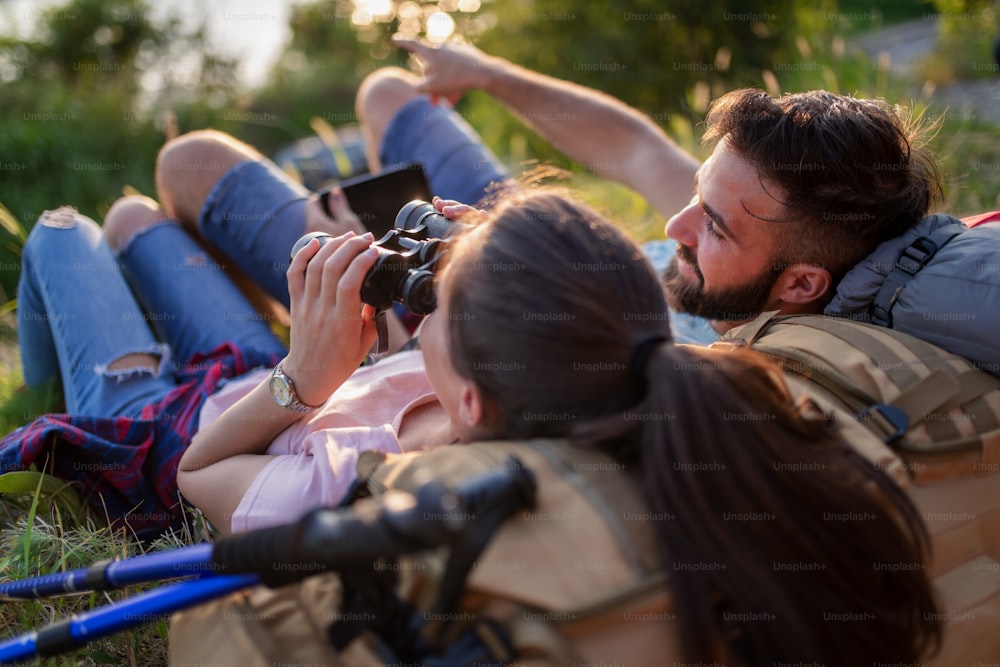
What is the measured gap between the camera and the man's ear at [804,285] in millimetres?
2494

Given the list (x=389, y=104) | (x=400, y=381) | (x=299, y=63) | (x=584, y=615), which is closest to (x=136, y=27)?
(x=299, y=63)

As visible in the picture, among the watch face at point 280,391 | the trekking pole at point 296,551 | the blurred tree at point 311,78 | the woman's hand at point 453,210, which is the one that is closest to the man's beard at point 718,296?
the woman's hand at point 453,210

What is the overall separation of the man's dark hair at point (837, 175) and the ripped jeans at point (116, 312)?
1869 millimetres

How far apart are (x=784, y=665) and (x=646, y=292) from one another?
27.2 inches

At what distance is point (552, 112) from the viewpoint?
406cm

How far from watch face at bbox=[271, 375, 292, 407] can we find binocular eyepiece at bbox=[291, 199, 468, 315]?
309 mm

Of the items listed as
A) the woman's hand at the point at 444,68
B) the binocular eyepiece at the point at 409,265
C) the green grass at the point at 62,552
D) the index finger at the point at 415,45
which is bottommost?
the green grass at the point at 62,552

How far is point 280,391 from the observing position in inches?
82.8

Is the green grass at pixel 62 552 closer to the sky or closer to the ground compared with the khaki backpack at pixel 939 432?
closer to the ground

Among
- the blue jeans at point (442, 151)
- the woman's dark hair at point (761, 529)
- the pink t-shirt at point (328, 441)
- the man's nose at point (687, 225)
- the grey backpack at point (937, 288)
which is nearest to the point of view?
the woman's dark hair at point (761, 529)

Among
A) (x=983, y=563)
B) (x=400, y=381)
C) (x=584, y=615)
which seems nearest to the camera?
(x=584, y=615)

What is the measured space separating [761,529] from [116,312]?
8.22ft

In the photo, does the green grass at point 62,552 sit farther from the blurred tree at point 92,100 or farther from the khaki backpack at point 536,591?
the blurred tree at point 92,100

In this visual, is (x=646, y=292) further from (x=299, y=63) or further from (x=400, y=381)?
(x=299, y=63)
